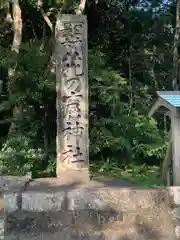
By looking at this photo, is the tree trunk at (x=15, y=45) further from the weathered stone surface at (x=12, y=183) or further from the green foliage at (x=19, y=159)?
the weathered stone surface at (x=12, y=183)

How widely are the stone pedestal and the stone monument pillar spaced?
42.7 inches

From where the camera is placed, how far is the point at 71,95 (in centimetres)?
492

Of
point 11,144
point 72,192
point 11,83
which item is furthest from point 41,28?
point 72,192

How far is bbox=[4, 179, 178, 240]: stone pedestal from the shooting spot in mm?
3668

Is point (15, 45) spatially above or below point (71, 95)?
above

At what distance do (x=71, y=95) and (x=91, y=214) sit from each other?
1.85 meters

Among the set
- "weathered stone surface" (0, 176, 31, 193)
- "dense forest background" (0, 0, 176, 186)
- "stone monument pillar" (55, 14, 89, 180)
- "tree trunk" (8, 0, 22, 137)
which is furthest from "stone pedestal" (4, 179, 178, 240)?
"tree trunk" (8, 0, 22, 137)

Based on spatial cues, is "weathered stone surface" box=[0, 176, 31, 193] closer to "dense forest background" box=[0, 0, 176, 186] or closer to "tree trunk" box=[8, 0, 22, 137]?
"dense forest background" box=[0, 0, 176, 186]

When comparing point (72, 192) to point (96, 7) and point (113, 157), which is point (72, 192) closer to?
point (113, 157)

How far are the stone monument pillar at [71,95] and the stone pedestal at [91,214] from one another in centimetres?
109

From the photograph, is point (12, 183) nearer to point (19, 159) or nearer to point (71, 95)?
point (71, 95)

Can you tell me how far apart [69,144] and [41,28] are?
23.7 feet

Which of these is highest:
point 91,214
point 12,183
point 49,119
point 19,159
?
point 49,119

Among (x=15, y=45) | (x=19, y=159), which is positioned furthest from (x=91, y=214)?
(x=15, y=45)
